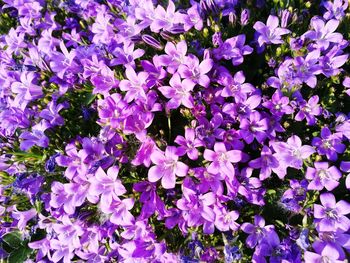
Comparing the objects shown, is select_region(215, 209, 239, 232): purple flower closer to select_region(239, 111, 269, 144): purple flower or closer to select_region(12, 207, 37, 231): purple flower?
select_region(239, 111, 269, 144): purple flower

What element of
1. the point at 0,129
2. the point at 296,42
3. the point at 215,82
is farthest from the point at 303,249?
the point at 0,129

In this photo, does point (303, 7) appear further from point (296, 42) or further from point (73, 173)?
point (73, 173)

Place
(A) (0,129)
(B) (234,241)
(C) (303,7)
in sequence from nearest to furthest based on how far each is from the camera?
(B) (234,241) < (A) (0,129) < (C) (303,7)

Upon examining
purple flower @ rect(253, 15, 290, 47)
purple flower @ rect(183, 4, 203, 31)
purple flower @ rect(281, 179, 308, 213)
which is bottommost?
purple flower @ rect(281, 179, 308, 213)

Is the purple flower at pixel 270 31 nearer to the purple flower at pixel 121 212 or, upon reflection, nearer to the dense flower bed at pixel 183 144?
the dense flower bed at pixel 183 144

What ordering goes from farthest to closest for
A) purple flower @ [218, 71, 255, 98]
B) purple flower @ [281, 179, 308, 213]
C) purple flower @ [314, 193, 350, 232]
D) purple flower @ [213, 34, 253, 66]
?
purple flower @ [213, 34, 253, 66] → purple flower @ [218, 71, 255, 98] → purple flower @ [281, 179, 308, 213] → purple flower @ [314, 193, 350, 232]

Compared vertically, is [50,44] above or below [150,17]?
below

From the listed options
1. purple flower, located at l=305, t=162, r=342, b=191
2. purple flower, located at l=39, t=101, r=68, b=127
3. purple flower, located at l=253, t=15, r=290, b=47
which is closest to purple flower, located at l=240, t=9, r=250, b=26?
purple flower, located at l=253, t=15, r=290, b=47
